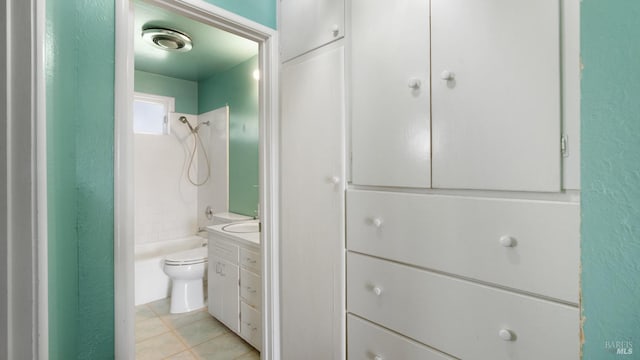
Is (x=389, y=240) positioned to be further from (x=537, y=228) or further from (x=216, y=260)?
(x=216, y=260)

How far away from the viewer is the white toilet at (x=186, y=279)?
2617 mm

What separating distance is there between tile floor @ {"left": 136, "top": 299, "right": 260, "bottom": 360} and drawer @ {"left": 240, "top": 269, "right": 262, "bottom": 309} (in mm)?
400

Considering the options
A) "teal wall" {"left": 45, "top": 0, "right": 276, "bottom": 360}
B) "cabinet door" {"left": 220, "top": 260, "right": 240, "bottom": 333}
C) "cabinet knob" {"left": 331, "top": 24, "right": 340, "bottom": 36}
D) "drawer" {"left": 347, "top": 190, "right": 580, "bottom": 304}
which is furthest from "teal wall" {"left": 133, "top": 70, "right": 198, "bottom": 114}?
"drawer" {"left": 347, "top": 190, "right": 580, "bottom": 304}

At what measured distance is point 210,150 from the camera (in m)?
3.53

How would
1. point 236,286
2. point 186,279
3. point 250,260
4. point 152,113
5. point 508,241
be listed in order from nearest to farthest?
point 508,241 → point 250,260 → point 236,286 → point 186,279 → point 152,113

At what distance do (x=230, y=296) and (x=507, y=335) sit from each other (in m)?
1.91

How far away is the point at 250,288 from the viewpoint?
6.66ft

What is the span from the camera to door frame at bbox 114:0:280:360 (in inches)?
47.3

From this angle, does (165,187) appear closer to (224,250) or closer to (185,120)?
(185,120)

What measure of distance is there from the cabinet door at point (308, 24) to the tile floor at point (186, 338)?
201cm

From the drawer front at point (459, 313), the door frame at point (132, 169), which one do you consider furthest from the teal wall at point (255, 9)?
the drawer front at point (459, 313)

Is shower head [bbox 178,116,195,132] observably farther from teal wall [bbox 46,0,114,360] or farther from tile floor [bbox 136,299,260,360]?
teal wall [bbox 46,0,114,360]

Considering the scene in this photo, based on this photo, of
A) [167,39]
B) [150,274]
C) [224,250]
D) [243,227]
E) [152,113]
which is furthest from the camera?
[152,113]

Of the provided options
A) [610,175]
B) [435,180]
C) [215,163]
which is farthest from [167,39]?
[610,175]
